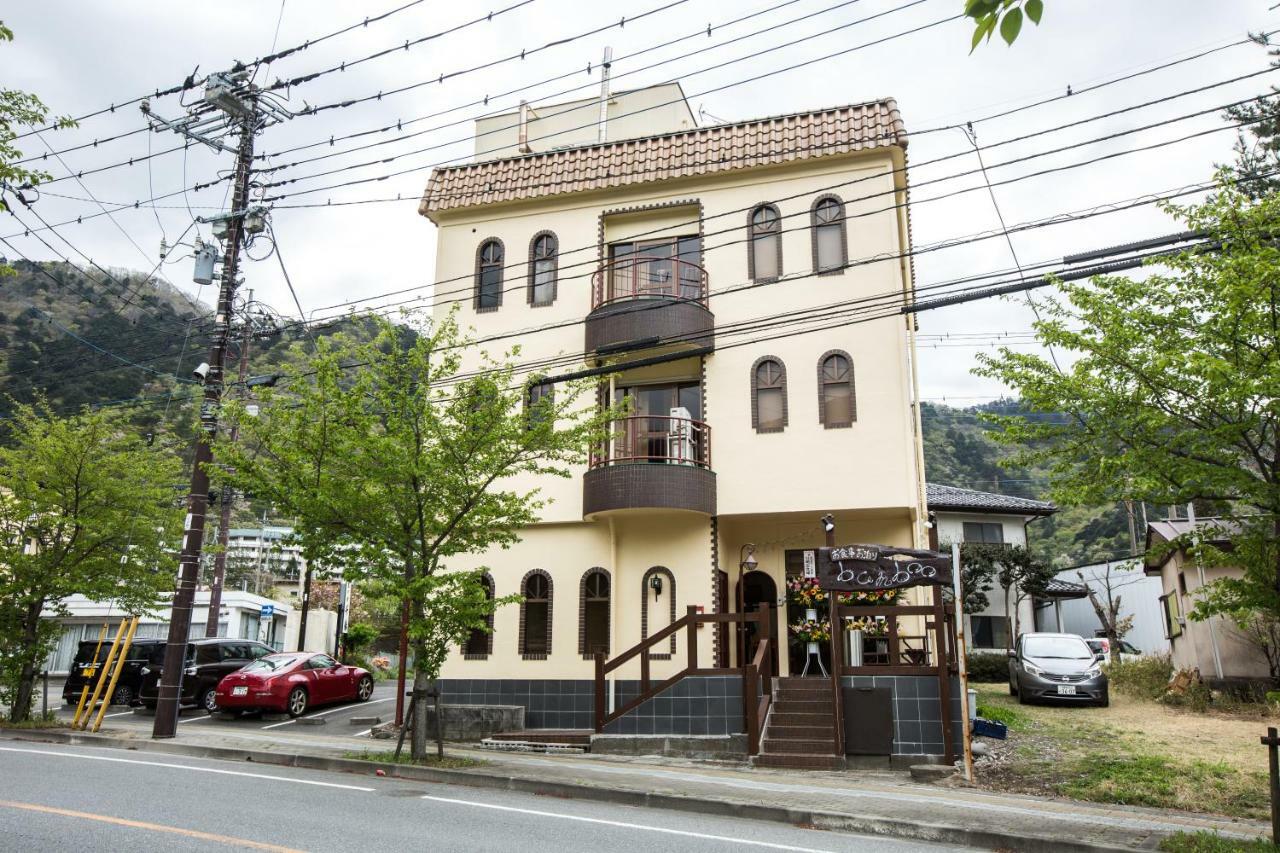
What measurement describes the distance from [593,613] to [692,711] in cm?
376

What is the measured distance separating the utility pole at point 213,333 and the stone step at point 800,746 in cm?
962

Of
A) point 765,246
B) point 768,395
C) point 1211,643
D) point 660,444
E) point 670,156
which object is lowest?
point 1211,643

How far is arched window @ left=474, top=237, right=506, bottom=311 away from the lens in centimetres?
1988

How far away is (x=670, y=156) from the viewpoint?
62.0 ft

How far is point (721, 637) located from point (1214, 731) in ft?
27.7

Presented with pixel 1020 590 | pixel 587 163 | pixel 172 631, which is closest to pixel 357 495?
pixel 172 631

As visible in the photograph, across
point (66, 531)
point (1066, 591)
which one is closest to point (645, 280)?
point (66, 531)

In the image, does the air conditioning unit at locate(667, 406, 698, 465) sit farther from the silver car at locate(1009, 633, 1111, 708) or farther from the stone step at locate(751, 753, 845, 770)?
the silver car at locate(1009, 633, 1111, 708)

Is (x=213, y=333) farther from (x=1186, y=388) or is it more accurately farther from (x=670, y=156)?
(x=1186, y=388)

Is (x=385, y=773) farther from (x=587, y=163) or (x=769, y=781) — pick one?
(x=587, y=163)

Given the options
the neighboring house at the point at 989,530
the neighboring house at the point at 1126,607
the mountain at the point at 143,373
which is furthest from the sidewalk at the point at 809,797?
the neighboring house at the point at 1126,607

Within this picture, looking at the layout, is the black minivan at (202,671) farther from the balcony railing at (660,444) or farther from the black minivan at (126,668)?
the balcony railing at (660,444)

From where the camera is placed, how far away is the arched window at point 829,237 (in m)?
17.9

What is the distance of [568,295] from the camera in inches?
762
